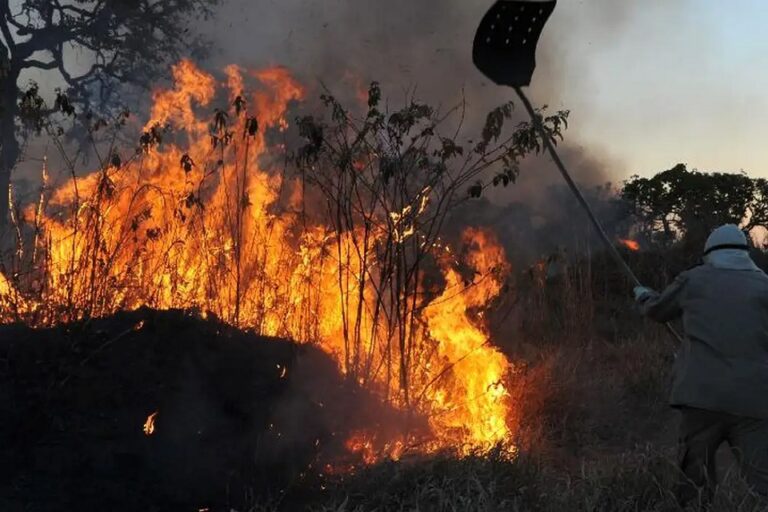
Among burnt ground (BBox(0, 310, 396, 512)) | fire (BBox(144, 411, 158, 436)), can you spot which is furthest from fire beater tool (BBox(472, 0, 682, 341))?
fire (BBox(144, 411, 158, 436))

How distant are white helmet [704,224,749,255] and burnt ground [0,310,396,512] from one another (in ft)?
7.77

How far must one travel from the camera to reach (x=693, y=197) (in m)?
17.8

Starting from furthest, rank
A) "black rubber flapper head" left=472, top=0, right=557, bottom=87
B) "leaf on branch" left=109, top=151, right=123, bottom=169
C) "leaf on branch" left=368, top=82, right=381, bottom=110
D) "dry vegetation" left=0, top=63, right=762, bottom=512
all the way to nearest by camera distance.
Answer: "leaf on branch" left=368, top=82, right=381, bottom=110 < "leaf on branch" left=109, top=151, right=123, bottom=169 < "dry vegetation" left=0, top=63, right=762, bottom=512 < "black rubber flapper head" left=472, top=0, right=557, bottom=87

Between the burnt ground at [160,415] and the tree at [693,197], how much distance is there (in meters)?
14.1

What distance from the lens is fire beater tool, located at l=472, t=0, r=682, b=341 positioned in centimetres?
341

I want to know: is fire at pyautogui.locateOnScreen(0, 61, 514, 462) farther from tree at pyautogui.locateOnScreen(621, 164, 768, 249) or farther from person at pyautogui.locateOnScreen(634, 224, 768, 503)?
tree at pyautogui.locateOnScreen(621, 164, 768, 249)

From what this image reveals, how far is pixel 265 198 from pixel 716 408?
4164 millimetres

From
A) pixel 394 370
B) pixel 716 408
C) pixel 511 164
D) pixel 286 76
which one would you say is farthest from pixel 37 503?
pixel 286 76

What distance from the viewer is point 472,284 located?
577cm

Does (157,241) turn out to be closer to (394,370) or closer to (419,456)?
(394,370)

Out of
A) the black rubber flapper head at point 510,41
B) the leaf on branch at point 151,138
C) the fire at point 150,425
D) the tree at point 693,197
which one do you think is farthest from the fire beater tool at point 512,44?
the tree at point 693,197

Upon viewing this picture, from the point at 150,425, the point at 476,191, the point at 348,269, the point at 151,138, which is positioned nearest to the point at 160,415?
the point at 150,425

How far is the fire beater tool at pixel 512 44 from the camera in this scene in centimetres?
341

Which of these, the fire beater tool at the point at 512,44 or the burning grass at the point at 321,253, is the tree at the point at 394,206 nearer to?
the burning grass at the point at 321,253
